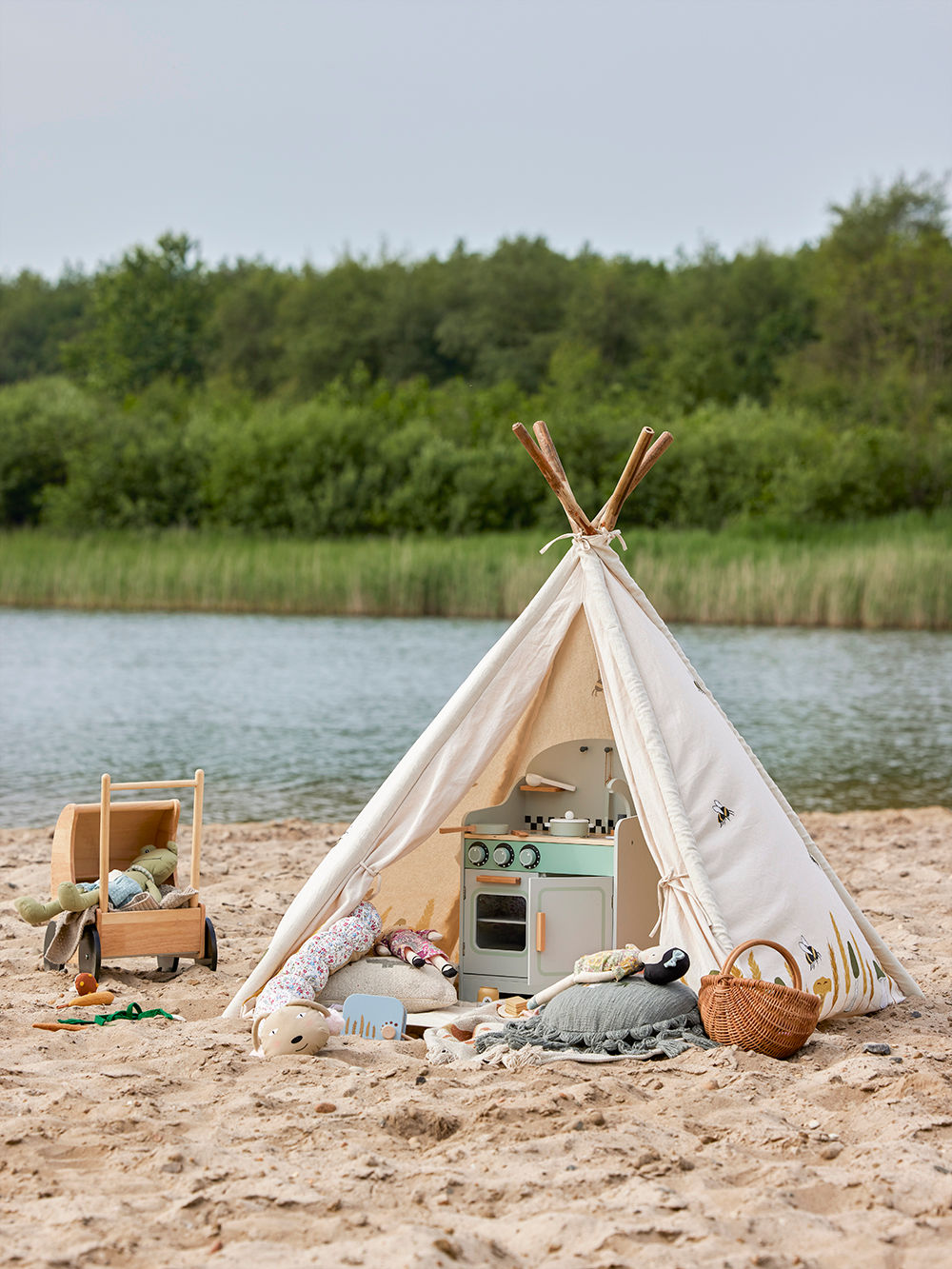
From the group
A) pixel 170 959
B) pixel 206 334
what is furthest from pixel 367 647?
pixel 206 334

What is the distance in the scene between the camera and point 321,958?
4.80 m

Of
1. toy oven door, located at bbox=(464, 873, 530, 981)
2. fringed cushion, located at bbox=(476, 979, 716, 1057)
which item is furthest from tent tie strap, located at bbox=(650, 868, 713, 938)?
toy oven door, located at bbox=(464, 873, 530, 981)

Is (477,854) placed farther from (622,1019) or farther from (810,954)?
(810,954)

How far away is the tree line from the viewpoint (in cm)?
3794

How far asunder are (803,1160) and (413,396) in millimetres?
43424

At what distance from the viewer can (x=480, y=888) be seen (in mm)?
5188

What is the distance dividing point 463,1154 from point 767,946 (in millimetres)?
1462

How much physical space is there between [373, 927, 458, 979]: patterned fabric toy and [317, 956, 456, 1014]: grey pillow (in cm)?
4

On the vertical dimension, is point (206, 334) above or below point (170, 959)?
above

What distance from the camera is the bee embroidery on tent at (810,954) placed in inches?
179

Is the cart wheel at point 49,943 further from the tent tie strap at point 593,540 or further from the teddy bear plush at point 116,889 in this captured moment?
the tent tie strap at point 593,540

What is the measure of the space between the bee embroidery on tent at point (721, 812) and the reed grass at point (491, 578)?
1818 cm

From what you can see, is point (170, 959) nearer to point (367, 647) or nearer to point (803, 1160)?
point (803, 1160)

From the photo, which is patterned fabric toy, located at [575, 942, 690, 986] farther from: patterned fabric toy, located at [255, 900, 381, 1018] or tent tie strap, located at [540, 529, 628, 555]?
tent tie strap, located at [540, 529, 628, 555]
